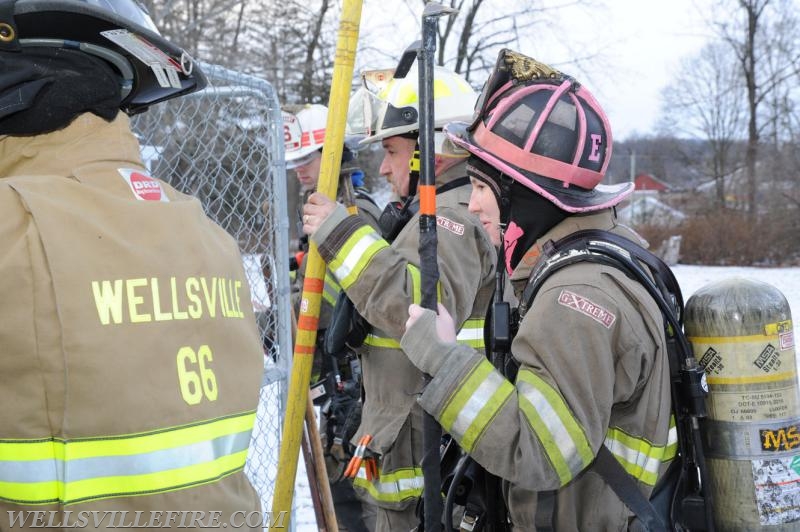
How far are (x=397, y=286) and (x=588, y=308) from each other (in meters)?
0.90

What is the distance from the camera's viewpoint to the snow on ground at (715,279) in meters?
5.25

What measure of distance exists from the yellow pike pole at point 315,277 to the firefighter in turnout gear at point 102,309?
40.5 inches

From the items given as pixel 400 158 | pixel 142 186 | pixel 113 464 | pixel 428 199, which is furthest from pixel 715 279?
pixel 113 464

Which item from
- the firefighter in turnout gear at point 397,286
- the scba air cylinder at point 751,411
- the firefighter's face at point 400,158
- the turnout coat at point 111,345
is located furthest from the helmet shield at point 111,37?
the firefighter's face at point 400,158

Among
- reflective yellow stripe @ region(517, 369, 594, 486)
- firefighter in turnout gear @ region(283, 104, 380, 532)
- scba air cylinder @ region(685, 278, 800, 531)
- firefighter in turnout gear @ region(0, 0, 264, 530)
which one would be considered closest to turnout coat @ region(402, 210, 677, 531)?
reflective yellow stripe @ region(517, 369, 594, 486)

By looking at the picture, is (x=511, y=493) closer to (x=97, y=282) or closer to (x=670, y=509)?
(x=670, y=509)

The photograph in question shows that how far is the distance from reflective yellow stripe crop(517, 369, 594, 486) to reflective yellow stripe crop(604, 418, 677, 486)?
0.16 metres

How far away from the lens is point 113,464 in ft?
4.01

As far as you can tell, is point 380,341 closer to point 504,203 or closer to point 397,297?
point 397,297

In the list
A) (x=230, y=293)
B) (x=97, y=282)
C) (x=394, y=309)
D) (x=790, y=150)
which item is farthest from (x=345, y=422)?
(x=790, y=150)

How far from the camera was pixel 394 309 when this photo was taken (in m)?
2.60

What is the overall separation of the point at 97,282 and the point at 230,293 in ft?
0.98

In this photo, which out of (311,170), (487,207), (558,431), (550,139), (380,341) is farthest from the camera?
(311,170)

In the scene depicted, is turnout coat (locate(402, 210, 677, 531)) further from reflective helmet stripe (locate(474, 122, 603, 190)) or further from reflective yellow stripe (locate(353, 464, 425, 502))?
reflective yellow stripe (locate(353, 464, 425, 502))
